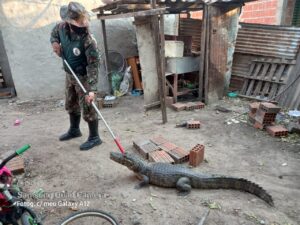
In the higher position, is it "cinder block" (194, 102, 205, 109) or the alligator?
the alligator

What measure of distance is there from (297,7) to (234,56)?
2.45 m

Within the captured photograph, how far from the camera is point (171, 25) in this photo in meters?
7.36

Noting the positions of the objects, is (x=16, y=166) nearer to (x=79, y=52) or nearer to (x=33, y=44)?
(x=79, y=52)

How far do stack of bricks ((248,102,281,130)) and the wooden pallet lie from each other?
163cm

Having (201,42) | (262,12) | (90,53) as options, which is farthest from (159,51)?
(262,12)

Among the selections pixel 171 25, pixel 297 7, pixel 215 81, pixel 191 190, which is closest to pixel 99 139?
pixel 191 190

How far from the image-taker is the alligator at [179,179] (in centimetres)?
332

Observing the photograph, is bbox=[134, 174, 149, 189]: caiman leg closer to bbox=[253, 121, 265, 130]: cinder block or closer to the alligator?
the alligator

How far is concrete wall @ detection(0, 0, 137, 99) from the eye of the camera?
7.20 metres

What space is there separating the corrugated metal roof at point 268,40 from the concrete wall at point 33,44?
405cm

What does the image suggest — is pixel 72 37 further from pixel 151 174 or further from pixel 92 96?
pixel 151 174

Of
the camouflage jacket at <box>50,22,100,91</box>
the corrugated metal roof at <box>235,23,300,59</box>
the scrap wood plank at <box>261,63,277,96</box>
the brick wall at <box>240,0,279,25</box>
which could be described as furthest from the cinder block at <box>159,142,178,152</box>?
the brick wall at <box>240,0,279,25</box>

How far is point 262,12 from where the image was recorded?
8.30 metres

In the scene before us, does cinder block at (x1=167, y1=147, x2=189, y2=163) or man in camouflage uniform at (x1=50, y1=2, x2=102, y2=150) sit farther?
cinder block at (x1=167, y1=147, x2=189, y2=163)
